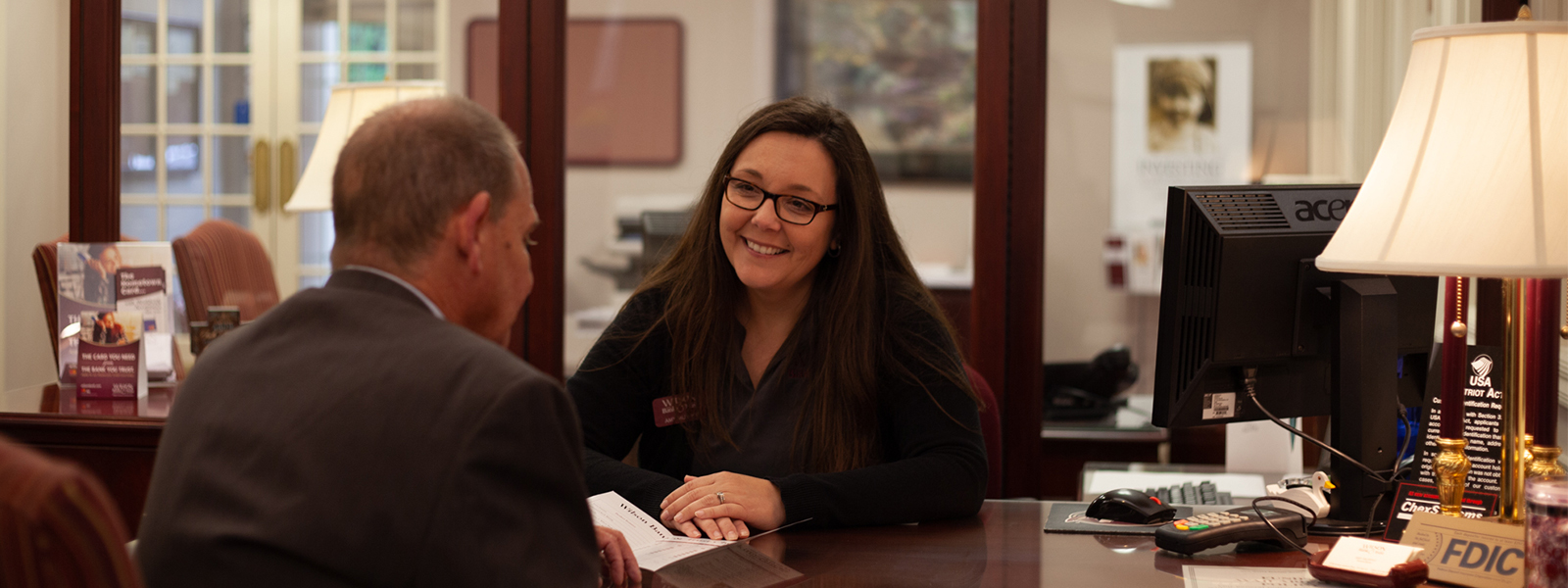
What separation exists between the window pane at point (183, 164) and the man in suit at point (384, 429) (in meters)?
3.14

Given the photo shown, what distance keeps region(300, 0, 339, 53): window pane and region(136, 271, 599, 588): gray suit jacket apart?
3407mm

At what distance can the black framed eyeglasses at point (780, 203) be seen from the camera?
5.74ft

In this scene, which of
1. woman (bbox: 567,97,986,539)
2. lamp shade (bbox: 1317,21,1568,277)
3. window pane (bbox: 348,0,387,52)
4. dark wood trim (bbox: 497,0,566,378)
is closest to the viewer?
lamp shade (bbox: 1317,21,1568,277)

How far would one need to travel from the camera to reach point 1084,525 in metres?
1.50

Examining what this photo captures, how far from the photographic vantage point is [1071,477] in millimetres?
2662

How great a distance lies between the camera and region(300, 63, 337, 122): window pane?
3961mm

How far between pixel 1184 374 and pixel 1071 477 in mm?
1159

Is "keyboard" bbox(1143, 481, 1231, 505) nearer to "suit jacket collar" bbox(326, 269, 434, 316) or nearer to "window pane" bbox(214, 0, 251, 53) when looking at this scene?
"suit jacket collar" bbox(326, 269, 434, 316)

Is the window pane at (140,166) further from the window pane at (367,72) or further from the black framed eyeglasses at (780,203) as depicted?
the black framed eyeglasses at (780,203)

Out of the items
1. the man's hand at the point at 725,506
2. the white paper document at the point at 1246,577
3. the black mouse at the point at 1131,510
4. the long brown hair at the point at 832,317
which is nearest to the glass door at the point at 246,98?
the long brown hair at the point at 832,317

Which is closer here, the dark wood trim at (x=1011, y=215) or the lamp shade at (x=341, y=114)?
the dark wood trim at (x=1011, y=215)

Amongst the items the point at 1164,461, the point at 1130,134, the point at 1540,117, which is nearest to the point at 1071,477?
the point at 1164,461

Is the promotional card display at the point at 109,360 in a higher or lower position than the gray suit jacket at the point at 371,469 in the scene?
lower

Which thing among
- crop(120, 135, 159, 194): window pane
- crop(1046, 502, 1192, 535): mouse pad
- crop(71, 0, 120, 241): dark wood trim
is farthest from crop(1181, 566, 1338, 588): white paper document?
crop(120, 135, 159, 194): window pane
